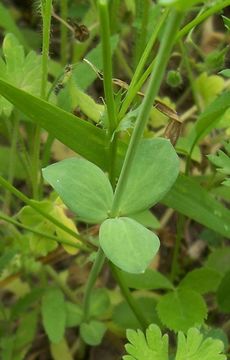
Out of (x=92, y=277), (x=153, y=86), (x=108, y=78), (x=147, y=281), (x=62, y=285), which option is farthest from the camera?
(x=62, y=285)

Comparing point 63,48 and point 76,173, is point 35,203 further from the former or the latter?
point 63,48

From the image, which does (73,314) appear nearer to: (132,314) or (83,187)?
(132,314)

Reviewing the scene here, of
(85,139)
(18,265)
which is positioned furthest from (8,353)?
(85,139)

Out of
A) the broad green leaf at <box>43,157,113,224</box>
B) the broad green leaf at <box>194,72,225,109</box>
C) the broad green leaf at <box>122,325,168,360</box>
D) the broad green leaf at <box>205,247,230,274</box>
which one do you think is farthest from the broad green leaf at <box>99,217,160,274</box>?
the broad green leaf at <box>194,72,225,109</box>

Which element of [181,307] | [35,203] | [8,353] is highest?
[35,203]

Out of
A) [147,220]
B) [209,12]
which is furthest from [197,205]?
[209,12]

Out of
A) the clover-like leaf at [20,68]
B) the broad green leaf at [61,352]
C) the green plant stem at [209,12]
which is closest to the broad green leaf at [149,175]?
the green plant stem at [209,12]
